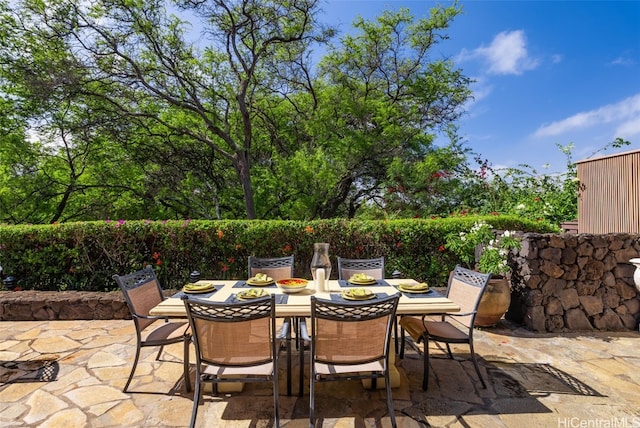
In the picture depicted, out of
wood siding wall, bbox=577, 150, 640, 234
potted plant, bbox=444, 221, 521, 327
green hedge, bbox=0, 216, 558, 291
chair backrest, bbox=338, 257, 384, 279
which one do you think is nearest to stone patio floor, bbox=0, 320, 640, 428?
potted plant, bbox=444, 221, 521, 327

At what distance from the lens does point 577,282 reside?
12.5ft

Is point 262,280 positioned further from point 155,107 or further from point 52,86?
point 155,107

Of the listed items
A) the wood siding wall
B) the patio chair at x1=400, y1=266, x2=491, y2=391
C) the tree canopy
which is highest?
the tree canopy

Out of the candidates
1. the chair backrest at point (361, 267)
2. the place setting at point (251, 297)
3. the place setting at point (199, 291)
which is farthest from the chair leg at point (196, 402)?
the chair backrest at point (361, 267)

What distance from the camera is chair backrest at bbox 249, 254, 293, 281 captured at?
3.45m

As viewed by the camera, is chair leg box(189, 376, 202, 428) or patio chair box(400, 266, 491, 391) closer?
chair leg box(189, 376, 202, 428)

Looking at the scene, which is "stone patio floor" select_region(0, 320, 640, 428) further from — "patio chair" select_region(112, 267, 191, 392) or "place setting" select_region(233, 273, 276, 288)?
"place setting" select_region(233, 273, 276, 288)

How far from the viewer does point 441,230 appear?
182 inches

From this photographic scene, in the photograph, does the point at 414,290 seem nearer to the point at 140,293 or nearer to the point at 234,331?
the point at 234,331

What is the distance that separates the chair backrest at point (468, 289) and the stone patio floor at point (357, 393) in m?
0.57

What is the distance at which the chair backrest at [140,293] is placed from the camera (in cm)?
242

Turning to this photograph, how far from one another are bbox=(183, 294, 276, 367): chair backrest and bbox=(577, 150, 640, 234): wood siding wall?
6110mm

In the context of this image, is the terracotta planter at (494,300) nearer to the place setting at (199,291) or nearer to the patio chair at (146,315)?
the place setting at (199,291)

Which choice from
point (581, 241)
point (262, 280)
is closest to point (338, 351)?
point (262, 280)
